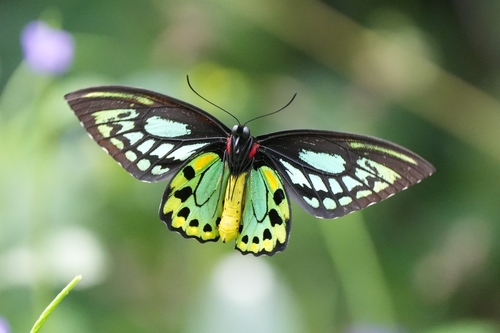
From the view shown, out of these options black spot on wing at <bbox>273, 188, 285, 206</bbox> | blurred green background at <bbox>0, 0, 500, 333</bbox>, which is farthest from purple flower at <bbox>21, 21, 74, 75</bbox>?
black spot on wing at <bbox>273, 188, 285, 206</bbox>

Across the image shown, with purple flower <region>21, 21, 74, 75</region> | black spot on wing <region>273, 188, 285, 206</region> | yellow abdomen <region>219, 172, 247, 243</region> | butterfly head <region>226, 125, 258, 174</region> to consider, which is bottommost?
yellow abdomen <region>219, 172, 247, 243</region>

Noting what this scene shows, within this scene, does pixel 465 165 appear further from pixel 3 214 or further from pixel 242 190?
pixel 3 214

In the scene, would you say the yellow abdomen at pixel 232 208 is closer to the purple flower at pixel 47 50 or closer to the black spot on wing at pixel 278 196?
the black spot on wing at pixel 278 196

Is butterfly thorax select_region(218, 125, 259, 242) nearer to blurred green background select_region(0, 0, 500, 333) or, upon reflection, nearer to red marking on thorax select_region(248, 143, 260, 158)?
red marking on thorax select_region(248, 143, 260, 158)

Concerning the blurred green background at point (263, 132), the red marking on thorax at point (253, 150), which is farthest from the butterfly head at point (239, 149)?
the blurred green background at point (263, 132)

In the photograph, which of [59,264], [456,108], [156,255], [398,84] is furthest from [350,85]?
[59,264]

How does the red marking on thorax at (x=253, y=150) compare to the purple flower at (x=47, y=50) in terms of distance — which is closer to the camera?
the red marking on thorax at (x=253, y=150)
